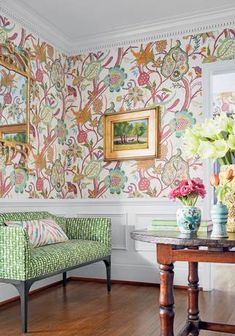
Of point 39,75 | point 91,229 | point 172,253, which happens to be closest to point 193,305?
point 172,253

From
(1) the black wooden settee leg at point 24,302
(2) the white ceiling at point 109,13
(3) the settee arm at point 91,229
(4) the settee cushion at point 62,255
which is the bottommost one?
(1) the black wooden settee leg at point 24,302

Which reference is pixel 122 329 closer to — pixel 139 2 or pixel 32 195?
pixel 32 195

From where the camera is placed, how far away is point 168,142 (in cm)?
396

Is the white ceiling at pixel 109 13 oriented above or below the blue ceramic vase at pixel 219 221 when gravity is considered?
above

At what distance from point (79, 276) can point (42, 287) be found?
54 centimetres

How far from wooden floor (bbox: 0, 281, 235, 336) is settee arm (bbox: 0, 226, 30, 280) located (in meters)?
0.37

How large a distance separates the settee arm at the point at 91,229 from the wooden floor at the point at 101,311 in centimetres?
49

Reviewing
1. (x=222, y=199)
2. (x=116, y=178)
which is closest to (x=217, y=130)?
(x=222, y=199)

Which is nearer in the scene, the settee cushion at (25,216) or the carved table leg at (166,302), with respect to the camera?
the carved table leg at (166,302)

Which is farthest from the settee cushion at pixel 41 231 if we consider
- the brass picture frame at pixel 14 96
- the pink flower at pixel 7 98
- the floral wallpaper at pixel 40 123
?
the pink flower at pixel 7 98

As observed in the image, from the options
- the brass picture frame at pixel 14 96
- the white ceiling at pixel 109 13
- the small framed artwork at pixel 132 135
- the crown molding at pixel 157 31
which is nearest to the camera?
the brass picture frame at pixel 14 96

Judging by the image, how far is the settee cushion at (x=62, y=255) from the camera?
2.71 m

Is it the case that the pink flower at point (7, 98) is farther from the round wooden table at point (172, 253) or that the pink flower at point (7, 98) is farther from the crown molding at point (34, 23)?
the round wooden table at point (172, 253)

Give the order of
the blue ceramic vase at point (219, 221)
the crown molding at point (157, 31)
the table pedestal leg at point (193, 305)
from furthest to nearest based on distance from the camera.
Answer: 1. the crown molding at point (157, 31)
2. the table pedestal leg at point (193, 305)
3. the blue ceramic vase at point (219, 221)
